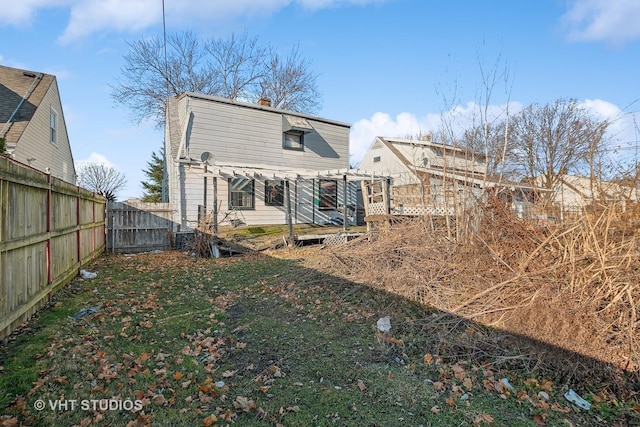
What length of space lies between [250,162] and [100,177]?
2254 centimetres

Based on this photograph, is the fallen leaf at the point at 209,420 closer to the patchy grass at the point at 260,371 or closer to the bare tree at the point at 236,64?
the patchy grass at the point at 260,371

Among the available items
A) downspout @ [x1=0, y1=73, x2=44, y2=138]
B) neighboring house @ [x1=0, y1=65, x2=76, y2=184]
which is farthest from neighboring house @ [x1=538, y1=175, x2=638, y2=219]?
downspout @ [x1=0, y1=73, x2=44, y2=138]

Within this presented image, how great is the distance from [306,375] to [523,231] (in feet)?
11.7

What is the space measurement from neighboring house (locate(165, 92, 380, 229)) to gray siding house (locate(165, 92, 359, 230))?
34mm

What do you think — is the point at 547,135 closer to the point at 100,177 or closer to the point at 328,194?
the point at 328,194

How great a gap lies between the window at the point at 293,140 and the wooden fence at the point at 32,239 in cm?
917

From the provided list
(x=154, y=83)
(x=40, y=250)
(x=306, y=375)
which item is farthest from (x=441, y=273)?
(x=154, y=83)

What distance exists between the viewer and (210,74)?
2434cm

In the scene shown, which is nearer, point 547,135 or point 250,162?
point 250,162

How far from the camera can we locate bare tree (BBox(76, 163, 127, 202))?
29.4 metres

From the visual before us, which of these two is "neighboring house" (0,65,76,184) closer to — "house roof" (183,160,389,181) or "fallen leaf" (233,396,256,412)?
"house roof" (183,160,389,181)

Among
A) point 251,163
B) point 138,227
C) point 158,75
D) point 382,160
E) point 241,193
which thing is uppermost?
point 158,75

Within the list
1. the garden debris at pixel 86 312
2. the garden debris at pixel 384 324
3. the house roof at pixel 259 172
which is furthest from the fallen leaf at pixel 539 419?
the house roof at pixel 259 172

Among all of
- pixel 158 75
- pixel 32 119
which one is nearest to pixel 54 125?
pixel 32 119
